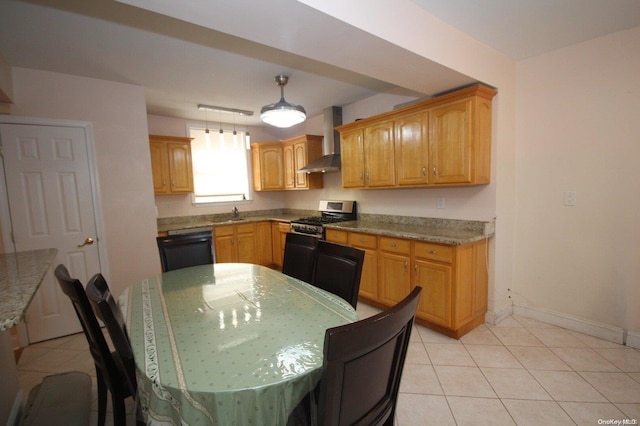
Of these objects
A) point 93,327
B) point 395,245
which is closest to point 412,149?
point 395,245

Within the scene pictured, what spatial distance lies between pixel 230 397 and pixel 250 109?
397cm

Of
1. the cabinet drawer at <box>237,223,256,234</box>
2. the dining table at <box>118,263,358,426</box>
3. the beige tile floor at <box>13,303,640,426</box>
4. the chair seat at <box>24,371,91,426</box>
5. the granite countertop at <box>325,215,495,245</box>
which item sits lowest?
the beige tile floor at <box>13,303,640,426</box>

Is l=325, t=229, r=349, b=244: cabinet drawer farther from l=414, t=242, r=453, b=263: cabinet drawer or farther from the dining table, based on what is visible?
the dining table

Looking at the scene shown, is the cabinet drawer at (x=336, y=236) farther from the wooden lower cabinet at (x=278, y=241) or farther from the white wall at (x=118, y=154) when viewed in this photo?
the white wall at (x=118, y=154)

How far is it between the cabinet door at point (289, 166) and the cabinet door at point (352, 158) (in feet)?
3.91

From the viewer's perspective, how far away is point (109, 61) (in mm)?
2508

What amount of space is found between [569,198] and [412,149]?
1435 millimetres

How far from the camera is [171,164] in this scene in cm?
410

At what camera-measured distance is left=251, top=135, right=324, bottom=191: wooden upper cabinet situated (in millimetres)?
4525

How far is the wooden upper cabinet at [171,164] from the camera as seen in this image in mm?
3971

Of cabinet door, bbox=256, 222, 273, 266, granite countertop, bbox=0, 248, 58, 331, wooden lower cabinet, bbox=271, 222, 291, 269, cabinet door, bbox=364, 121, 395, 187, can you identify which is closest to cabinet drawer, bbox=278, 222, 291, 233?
wooden lower cabinet, bbox=271, 222, 291, 269

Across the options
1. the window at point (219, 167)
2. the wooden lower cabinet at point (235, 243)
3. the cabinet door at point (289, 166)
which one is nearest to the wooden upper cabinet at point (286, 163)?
the cabinet door at point (289, 166)

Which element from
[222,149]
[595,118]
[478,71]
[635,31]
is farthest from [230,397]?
[222,149]

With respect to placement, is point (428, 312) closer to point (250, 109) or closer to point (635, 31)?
point (635, 31)
